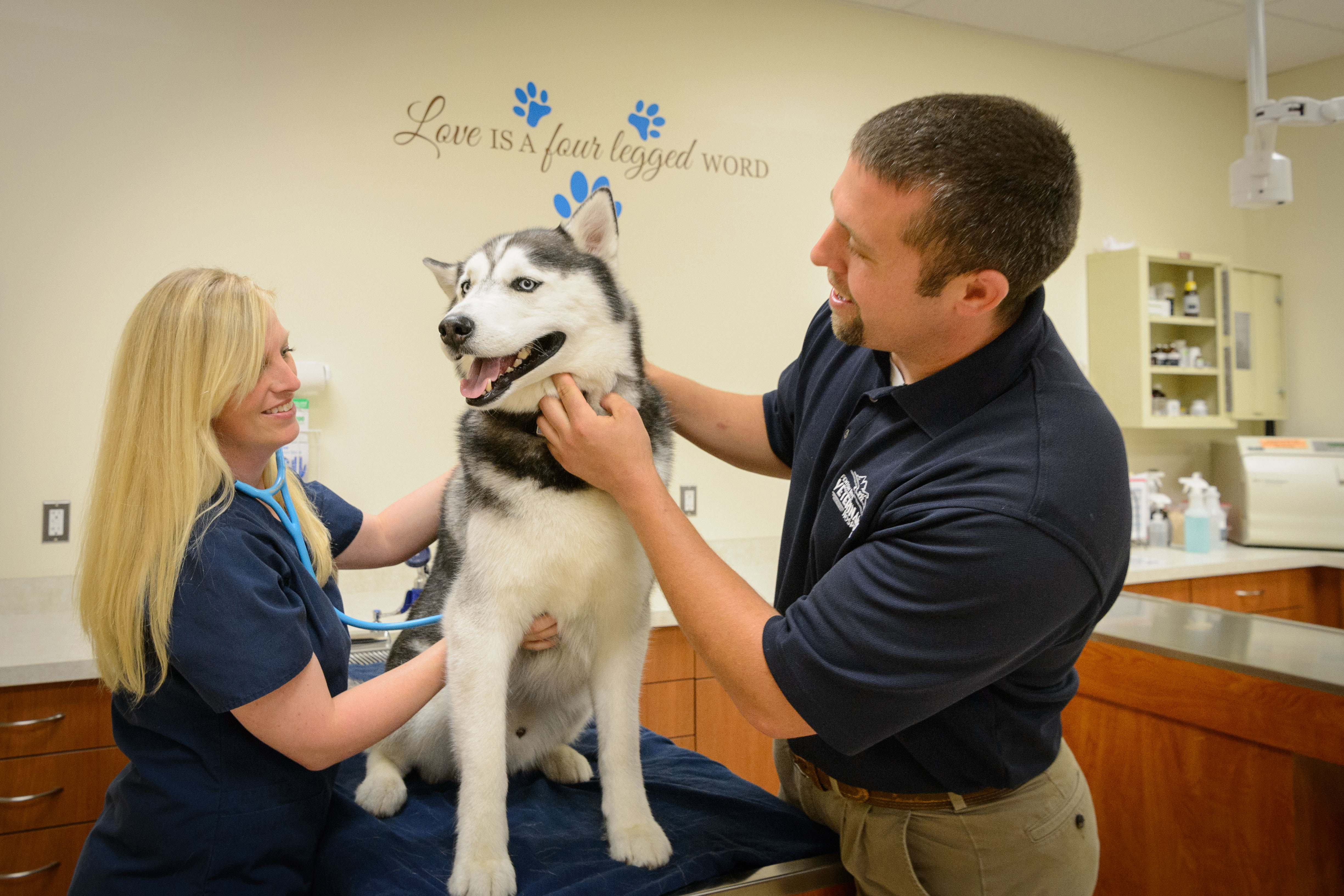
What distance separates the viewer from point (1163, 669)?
2.11 m

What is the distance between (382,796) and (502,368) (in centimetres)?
73

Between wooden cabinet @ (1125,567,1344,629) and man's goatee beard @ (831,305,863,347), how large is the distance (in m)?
2.86

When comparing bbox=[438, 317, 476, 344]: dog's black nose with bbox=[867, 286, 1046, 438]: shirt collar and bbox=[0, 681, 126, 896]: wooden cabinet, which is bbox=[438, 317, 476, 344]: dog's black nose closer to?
bbox=[867, 286, 1046, 438]: shirt collar

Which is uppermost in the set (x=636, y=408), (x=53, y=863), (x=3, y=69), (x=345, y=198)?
(x=3, y=69)

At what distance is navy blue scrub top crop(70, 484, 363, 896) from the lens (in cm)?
107

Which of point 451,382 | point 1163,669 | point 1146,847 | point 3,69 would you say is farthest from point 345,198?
point 1146,847

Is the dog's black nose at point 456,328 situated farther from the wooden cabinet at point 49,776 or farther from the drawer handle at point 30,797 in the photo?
the drawer handle at point 30,797

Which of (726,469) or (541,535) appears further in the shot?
(726,469)

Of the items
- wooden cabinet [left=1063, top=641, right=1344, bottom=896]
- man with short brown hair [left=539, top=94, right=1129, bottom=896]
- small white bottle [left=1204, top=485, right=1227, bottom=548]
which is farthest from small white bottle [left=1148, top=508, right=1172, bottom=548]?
man with short brown hair [left=539, top=94, right=1129, bottom=896]

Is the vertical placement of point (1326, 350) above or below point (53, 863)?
above

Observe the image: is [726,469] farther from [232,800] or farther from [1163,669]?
[232,800]

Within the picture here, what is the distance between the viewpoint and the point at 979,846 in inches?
46.3

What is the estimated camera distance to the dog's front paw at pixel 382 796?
53.3 inches

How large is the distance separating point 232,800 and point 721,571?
744mm
